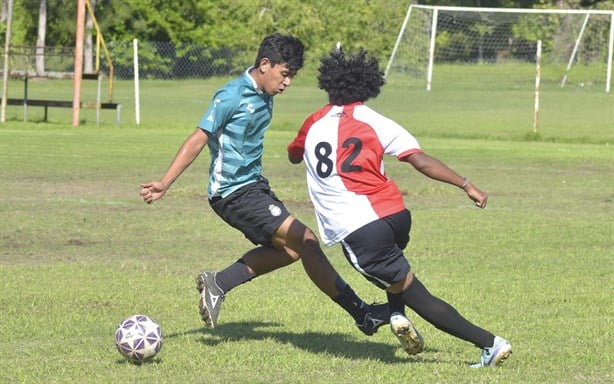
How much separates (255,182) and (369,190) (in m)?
1.13

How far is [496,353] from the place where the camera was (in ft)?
21.9

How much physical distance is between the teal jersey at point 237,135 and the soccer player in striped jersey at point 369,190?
0.75 metres

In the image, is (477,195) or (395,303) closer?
(477,195)

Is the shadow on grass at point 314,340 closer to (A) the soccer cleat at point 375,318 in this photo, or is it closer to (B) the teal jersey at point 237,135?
(A) the soccer cleat at point 375,318

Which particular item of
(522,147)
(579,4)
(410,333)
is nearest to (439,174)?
(410,333)

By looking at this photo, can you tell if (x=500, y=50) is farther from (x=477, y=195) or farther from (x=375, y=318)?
(x=477, y=195)

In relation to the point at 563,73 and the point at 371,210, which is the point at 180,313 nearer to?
the point at 371,210

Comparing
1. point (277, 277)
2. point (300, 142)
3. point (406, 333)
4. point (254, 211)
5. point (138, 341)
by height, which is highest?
point (300, 142)

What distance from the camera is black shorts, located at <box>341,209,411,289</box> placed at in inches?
257

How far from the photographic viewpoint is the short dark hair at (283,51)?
7395mm

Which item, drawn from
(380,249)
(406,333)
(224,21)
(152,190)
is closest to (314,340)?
(406,333)

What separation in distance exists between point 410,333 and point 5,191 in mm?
10616

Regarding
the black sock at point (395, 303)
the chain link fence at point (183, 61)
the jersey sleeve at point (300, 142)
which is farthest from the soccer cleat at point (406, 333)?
the chain link fence at point (183, 61)

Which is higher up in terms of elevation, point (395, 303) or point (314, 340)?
point (395, 303)
